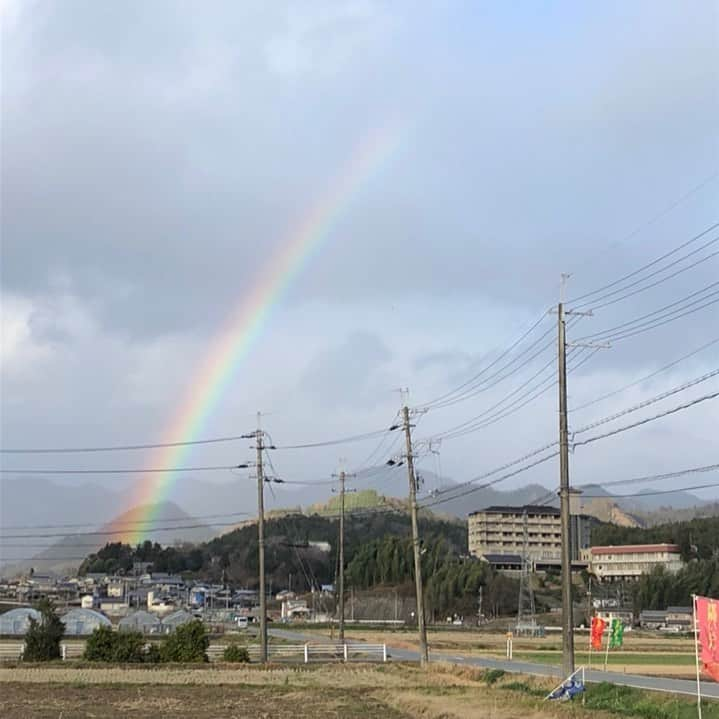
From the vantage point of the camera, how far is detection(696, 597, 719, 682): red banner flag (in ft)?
47.6

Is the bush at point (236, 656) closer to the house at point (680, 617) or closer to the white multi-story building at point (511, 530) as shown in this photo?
the house at point (680, 617)

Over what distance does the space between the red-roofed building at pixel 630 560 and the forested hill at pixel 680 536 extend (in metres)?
3.19

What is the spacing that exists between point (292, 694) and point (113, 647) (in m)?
15.4

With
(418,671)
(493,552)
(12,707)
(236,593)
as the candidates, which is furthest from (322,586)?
(12,707)

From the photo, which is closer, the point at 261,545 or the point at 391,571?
the point at 261,545

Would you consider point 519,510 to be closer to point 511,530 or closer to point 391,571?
point 511,530

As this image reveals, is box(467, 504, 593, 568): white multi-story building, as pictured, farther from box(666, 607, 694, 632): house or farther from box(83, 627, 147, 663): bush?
box(83, 627, 147, 663): bush

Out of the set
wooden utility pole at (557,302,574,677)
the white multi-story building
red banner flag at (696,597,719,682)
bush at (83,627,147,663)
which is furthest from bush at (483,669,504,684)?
the white multi-story building

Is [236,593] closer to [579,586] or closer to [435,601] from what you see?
[435,601]

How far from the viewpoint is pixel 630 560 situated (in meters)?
153

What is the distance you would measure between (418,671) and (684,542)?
13398cm

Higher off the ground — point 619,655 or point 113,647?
point 113,647

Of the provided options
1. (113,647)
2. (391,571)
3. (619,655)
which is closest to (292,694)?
(113,647)

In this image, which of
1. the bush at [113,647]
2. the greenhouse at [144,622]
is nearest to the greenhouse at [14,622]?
the greenhouse at [144,622]
